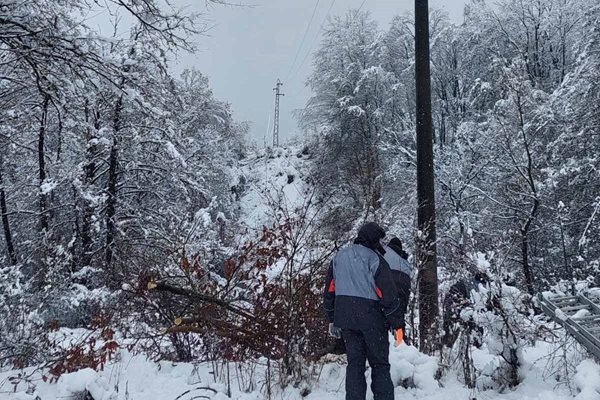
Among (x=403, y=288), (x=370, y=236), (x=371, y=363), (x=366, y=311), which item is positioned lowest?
(x=371, y=363)

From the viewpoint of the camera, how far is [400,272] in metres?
4.67

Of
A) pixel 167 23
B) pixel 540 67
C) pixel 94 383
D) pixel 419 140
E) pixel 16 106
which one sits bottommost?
pixel 94 383

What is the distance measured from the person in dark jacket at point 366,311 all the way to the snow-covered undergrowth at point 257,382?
0.40 m

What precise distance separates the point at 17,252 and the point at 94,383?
12172mm


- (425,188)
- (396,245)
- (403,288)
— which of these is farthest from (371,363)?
(425,188)

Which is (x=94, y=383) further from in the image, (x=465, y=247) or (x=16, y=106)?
(x=16, y=106)

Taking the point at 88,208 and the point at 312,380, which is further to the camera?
the point at 88,208

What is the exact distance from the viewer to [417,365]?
4.54 metres

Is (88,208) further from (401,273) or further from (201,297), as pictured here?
(401,273)

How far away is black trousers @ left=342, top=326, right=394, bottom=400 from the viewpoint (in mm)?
4090

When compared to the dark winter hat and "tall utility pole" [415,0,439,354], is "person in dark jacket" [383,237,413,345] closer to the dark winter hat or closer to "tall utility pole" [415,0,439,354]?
the dark winter hat

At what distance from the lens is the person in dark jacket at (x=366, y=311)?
409 cm

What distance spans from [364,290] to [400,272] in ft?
2.18

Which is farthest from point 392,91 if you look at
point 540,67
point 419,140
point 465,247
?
point 465,247
